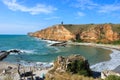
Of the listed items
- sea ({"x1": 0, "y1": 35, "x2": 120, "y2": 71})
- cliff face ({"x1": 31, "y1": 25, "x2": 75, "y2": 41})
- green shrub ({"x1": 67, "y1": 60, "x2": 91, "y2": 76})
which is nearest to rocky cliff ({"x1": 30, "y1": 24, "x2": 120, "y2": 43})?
cliff face ({"x1": 31, "y1": 25, "x2": 75, "y2": 41})

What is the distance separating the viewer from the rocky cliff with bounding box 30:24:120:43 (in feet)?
417

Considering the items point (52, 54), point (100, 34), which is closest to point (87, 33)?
point (100, 34)

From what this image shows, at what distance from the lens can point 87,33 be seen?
138 m

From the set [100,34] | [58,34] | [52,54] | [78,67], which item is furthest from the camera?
[58,34]

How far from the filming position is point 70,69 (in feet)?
115

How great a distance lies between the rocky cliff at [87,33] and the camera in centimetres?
12721

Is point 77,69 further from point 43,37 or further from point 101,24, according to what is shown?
point 43,37

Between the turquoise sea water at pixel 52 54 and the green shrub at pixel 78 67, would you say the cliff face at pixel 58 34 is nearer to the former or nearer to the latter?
the turquoise sea water at pixel 52 54

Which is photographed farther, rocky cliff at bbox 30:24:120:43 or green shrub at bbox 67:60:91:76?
rocky cliff at bbox 30:24:120:43

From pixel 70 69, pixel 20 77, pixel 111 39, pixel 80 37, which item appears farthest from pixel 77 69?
pixel 80 37

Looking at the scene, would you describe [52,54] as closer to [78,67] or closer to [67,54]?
[67,54]

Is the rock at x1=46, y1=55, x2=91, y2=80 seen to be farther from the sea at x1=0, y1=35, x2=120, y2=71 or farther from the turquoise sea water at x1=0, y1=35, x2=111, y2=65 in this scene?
the turquoise sea water at x1=0, y1=35, x2=111, y2=65

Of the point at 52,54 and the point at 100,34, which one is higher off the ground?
the point at 100,34

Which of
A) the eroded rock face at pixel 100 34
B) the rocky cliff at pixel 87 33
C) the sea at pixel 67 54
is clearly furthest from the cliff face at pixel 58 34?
the sea at pixel 67 54
